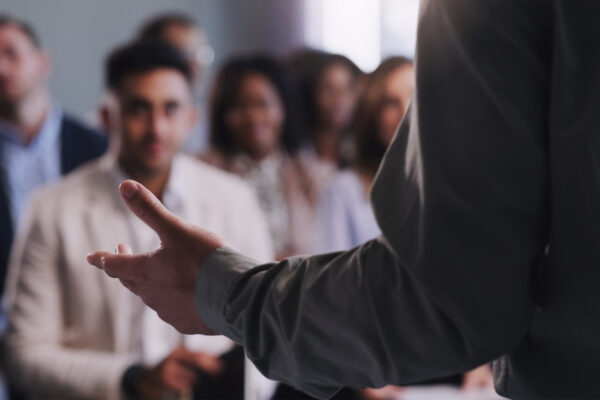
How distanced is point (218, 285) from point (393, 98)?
183 centimetres

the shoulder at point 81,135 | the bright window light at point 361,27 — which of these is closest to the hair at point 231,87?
the shoulder at point 81,135

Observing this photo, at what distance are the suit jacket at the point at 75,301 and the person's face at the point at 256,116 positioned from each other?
96cm

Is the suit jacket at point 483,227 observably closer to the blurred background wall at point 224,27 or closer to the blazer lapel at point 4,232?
the blazer lapel at point 4,232

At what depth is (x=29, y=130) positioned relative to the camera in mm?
2941

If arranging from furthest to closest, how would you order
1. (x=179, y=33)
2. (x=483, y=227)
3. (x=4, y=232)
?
1. (x=179, y=33)
2. (x=4, y=232)
3. (x=483, y=227)

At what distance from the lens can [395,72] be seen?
2451 millimetres

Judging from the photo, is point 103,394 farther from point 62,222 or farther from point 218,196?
point 218,196

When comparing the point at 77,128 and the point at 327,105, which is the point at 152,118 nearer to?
the point at 77,128

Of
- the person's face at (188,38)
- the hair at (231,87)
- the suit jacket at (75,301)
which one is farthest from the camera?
the person's face at (188,38)

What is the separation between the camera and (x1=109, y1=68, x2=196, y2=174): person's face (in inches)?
77.6

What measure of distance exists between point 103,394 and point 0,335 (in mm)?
481

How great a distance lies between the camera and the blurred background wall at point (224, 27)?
14.9 feet

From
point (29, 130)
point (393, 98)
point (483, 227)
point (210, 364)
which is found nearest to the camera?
point (483, 227)

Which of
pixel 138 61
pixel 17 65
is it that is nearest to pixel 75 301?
pixel 138 61
